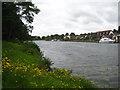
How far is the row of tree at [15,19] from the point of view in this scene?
85.5 feet

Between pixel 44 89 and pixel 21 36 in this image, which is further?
pixel 21 36

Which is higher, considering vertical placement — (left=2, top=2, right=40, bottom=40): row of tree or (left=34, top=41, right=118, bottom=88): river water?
Result: (left=2, top=2, right=40, bottom=40): row of tree

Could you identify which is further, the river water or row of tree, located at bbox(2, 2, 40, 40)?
row of tree, located at bbox(2, 2, 40, 40)

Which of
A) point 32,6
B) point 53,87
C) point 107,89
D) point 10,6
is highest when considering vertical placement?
point 32,6

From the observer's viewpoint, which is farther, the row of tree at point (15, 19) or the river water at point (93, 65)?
the row of tree at point (15, 19)

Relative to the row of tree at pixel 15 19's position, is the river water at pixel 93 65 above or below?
below

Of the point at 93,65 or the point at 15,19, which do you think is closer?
the point at 93,65

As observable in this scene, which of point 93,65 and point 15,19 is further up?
point 15,19

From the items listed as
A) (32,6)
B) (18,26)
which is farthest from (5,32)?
(32,6)

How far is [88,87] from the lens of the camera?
363 inches

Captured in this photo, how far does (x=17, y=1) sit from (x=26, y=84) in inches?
1170

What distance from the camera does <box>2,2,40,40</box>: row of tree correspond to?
26.1m

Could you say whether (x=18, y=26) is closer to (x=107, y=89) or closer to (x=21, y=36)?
(x=21, y=36)

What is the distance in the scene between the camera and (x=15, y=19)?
86.8 feet
